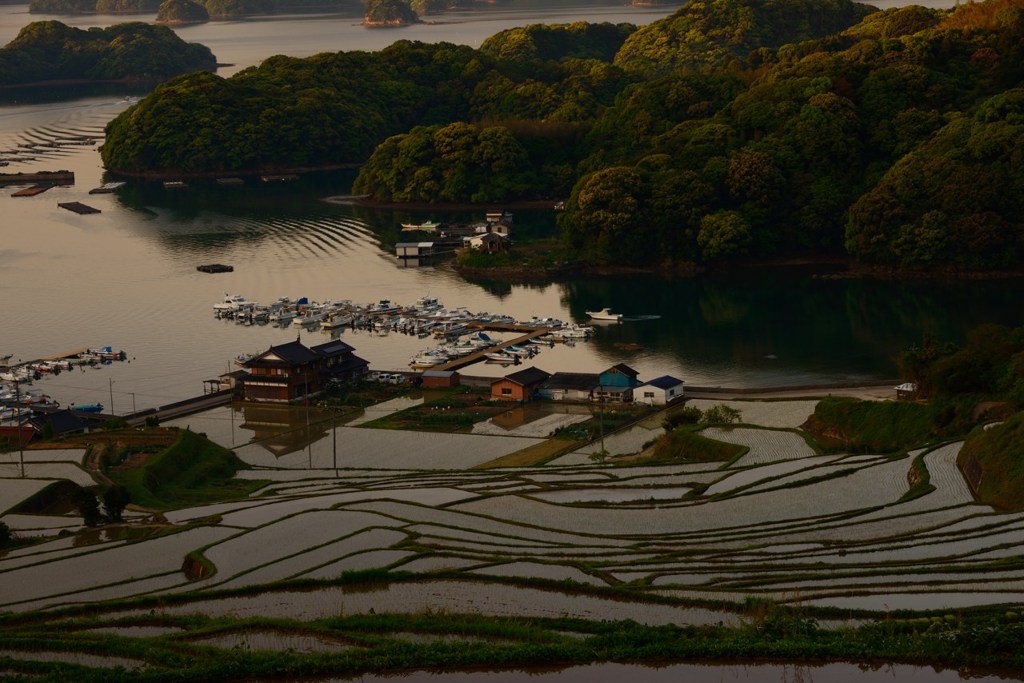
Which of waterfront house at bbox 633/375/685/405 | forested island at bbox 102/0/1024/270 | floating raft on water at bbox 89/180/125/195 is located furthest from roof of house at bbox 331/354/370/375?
floating raft on water at bbox 89/180/125/195

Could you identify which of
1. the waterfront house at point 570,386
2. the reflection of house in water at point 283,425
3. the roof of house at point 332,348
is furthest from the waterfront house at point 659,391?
the roof of house at point 332,348

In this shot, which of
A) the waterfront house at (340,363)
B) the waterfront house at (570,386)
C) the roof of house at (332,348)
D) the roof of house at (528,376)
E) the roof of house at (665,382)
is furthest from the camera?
the roof of house at (332,348)

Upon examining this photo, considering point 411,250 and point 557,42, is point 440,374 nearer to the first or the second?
point 411,250

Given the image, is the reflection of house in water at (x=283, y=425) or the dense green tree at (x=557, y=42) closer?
the reflection of house in water at (x=283, y=425)

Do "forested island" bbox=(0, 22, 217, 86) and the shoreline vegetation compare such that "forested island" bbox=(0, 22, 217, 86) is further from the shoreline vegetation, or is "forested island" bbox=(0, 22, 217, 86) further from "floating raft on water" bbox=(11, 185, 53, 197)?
the shoreline vegetation

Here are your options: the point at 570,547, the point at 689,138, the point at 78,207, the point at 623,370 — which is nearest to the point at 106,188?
the point at 78,207

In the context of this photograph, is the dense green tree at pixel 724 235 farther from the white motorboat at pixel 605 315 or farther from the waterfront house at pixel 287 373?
the waterfront house at pixel 287 373
